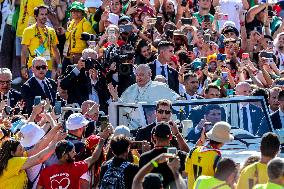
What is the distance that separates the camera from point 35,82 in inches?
698

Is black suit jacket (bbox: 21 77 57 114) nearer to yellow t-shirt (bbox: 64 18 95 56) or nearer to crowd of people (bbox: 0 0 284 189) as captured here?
crowd of people (bbox: 0 0 284 189)

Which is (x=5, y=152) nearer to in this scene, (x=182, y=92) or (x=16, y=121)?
(x=16, y=121)

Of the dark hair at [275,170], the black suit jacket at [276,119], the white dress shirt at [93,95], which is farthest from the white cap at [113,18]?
the dark hair at [275,170]

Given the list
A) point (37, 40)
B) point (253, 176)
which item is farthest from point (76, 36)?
point (253, 176)

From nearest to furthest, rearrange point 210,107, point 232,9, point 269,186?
point 269,186 → point 210,107 → point 232,9

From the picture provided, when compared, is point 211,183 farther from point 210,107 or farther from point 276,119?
point 276,119

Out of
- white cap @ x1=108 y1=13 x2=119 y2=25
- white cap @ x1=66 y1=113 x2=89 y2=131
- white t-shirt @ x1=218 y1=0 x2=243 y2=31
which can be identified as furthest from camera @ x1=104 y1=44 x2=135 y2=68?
white t-shirt @ x1=218 y1=0 x2=243 y2=31

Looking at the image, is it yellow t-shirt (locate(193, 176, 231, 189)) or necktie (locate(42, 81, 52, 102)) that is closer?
yellow t-shirt (locate(193, 176, 231, 189))

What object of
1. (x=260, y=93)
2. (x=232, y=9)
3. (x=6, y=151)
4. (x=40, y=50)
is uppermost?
(x=232, y=9)

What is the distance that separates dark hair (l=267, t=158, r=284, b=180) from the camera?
11.0m

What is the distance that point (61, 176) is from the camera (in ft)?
42.3

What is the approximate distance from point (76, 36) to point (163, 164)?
8689 mm

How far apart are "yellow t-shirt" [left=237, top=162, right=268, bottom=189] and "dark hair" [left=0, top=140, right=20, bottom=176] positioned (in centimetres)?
259

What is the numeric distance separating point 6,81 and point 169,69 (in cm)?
242
